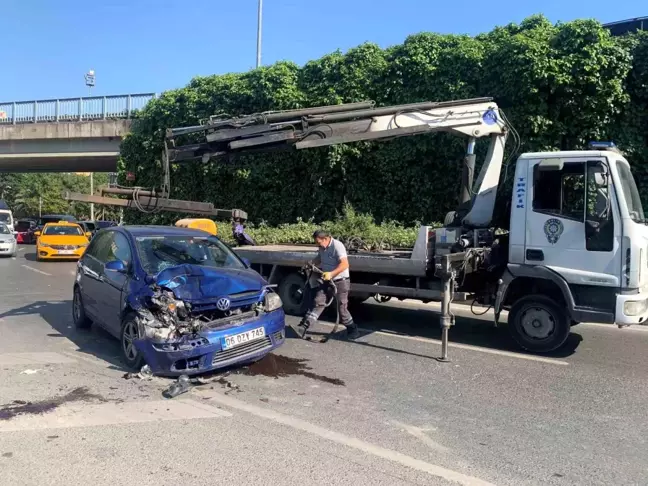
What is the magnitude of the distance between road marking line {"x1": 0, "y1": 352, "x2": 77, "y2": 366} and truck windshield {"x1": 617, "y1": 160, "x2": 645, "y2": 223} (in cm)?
681

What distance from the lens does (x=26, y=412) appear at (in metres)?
4.66

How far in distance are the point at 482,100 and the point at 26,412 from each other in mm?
7461

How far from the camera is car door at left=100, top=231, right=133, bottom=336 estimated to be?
637cm

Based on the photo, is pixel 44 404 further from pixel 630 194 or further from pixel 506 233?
pixel 630 194

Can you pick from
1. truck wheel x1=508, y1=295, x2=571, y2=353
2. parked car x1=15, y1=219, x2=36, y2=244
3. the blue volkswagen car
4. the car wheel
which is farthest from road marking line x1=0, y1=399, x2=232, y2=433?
parked car x1=15, y1=219, x2=36, y2=244

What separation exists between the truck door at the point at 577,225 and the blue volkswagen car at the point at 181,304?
3481mm

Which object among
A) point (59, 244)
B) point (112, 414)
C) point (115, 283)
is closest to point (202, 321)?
point (112, 414)

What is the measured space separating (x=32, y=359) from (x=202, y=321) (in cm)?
232

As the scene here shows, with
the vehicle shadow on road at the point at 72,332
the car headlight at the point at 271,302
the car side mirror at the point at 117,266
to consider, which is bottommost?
the vehicle shadow on road at the point at 72,332

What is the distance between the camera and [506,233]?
25.0 feet

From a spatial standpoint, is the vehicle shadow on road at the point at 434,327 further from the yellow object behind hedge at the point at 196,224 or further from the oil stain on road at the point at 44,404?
the yellow object behind hedge at the point at 196,224

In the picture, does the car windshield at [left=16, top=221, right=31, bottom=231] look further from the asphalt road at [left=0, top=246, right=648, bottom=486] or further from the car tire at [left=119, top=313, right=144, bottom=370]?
the car tire at [left=119, top=313, right=144, bottom=370]

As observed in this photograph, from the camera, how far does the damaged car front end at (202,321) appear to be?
5.47 meters

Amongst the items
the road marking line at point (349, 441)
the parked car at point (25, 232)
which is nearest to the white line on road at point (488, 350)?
the road marking line at point (349, 441)
